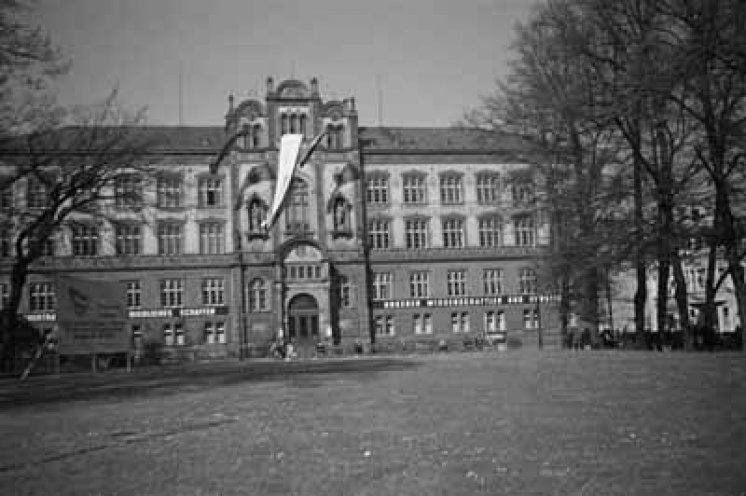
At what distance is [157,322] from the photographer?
5778 centimetres

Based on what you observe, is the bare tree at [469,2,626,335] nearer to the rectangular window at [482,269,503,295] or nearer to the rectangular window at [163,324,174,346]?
the rectangular window at [482,269,503,295]

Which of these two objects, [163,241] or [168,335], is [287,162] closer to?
[163,241]

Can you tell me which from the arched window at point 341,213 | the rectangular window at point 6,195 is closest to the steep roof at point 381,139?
the arched window at point 341,213

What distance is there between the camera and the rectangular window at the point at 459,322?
2420 inches

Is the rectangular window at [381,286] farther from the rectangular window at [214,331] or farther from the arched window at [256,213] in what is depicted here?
the rectangular window at [214,331]

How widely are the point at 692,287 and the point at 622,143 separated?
148 feet

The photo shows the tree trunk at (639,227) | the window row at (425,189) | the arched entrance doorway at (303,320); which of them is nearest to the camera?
the tree trunk at (639,227)

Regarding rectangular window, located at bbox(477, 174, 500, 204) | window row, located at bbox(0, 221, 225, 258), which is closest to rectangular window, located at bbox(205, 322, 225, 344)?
window row, located at bbox(0, 221, 225, 258)

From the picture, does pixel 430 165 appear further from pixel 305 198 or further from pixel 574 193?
pixel 574 193

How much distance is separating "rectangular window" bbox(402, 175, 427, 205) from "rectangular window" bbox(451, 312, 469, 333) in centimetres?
921

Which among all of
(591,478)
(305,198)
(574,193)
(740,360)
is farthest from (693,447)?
(305,198)

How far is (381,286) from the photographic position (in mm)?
60875

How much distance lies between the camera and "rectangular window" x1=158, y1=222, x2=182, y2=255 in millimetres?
59438

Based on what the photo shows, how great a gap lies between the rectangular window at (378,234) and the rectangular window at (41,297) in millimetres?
23728
